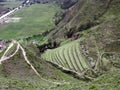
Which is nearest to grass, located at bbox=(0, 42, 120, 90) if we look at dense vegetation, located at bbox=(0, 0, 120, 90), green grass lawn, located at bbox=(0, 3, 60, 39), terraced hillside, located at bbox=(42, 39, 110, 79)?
dense vegetation, located at bbox=(0, 0, 120, 90)

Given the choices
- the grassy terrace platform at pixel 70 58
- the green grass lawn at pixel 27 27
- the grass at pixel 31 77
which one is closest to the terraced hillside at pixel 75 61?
the grassy terrace platform at pixel 70 58

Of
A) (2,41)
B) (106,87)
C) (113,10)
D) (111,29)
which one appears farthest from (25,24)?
(106,87)

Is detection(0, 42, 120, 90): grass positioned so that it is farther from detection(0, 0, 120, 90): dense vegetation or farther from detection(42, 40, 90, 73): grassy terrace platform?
detection(42, 40, 90, 73): grassy terrace platform

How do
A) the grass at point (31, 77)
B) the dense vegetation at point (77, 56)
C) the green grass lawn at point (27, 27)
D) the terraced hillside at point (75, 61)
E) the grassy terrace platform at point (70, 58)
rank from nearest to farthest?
1. the grass at point (31, 77)
2. the dense vegetation at point (77, 56)
3. the terraced hillside at point (75, 61)
4. the grassy terrace platform at point (70, 58)
5. the green grass lawn at point (27, 27)

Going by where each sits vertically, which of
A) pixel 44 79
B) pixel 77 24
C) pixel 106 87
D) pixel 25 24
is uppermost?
pixel 106 87

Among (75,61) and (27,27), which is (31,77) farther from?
(27,27)

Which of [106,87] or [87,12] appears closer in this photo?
[106,87]

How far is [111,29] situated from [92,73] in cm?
2432

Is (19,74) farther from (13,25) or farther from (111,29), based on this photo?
(13,25)

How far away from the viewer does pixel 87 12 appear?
12500cm

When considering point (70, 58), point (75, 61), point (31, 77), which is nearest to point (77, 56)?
point (70, 58)

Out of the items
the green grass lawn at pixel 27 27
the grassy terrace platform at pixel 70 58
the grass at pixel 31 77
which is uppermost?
the grass at pixel 31 77

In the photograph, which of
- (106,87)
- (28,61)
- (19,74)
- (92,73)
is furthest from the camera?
(92,73)

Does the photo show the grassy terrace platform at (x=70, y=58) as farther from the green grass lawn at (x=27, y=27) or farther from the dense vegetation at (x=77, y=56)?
the green grass lawn at (x=27, y=27)
